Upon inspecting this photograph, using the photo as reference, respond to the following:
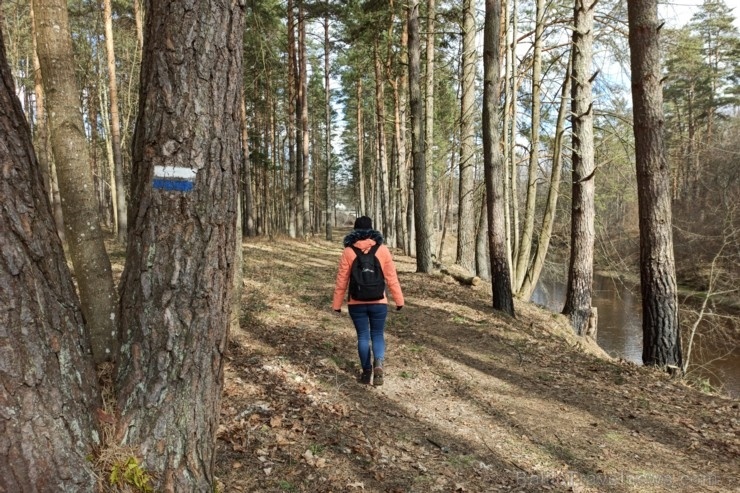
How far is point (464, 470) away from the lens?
3506 mm

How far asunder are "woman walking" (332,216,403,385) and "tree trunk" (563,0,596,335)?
19.3 feet

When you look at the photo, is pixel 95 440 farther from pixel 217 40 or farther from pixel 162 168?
pixel 217 40

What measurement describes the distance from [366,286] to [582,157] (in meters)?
6.59

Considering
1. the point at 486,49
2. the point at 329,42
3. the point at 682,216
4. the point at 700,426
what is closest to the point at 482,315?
the point at 700,426

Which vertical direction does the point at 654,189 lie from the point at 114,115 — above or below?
below

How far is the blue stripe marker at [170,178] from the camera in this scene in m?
2.01

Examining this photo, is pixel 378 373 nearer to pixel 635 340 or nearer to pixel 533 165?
pixel 533 165

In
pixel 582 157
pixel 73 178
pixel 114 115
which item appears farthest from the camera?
pixel 114 115

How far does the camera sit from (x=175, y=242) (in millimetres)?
2021

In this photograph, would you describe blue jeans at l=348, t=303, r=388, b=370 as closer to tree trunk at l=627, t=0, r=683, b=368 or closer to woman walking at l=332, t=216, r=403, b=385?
woman walking at l=332, t=216, r=403, b=385

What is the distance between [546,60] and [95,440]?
517 inches

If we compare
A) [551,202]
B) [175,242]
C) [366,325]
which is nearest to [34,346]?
[175,242]

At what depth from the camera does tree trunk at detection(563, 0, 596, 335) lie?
29.1 feet

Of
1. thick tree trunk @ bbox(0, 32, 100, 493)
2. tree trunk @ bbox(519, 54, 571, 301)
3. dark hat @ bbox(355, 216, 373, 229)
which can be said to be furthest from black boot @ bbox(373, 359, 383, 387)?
tree trunk @ bbox(519, 54, 571, 301)
